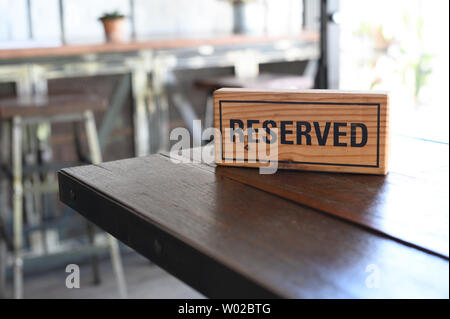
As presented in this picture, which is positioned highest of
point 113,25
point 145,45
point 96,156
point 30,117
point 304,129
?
point 113,25

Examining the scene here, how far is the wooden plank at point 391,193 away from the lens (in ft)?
2.35

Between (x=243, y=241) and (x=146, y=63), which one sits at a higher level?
(x=146, y=63)

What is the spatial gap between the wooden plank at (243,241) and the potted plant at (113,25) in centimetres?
241

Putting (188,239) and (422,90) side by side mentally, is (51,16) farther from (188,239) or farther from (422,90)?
(422,90)

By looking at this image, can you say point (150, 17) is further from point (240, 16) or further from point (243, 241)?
point (243, 241)

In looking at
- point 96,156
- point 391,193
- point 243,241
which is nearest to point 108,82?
point 96,156

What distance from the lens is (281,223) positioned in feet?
2.43

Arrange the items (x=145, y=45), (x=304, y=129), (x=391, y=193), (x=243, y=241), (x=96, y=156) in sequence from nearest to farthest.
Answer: (x=243, y=241), (x=391, y=193), (x=304, y=129), (x=96, y=156), (x=145, y=45)

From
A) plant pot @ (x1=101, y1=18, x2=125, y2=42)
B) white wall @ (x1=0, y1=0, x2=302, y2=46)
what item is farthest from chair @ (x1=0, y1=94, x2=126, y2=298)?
white wall @ (x1=0, y1=0, x2=302, y2=46)

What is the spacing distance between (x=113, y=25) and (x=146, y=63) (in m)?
0.27

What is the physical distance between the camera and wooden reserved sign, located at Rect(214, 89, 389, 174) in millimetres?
962

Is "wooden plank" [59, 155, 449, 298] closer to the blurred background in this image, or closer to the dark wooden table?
the dark wooden table

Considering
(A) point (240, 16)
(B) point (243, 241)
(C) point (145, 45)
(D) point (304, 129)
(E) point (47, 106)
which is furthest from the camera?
(A) point (240, 16)

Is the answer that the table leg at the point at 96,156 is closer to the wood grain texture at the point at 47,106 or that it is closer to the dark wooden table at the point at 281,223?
the wood grain texture at the point at 47,106
